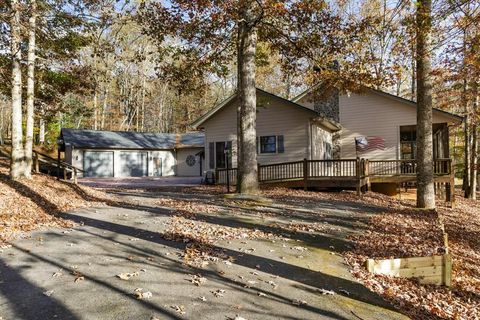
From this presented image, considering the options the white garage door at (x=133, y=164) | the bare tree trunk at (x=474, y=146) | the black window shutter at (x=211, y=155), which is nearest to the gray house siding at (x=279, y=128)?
the black window shutter at (x=211, y=155)

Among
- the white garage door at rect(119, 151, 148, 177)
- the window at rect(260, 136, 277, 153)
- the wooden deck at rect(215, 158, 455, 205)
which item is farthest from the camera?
the white garage door at rect(119, 151, 148, 177)

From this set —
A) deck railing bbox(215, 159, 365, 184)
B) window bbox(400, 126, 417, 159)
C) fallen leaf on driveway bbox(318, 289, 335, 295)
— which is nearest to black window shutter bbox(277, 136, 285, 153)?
deck railing bbox(215, 159, 365, 184)

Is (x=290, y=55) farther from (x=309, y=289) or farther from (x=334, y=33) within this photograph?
(x=309, y=289)

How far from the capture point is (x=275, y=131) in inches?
760

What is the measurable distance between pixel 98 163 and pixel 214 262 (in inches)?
1071

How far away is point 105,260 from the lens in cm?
525

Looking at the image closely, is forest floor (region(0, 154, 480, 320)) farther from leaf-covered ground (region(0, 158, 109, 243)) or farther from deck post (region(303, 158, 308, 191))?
deck post (region(303, 158, 308, 191))

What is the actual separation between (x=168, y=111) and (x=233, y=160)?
103 ft

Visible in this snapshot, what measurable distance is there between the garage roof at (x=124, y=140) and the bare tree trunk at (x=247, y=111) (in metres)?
19.1

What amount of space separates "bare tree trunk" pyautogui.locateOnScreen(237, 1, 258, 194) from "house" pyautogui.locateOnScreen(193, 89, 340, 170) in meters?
4.82

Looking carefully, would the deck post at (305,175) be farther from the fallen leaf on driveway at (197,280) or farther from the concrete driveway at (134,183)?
the fallen leaf on driveway at (197,280)

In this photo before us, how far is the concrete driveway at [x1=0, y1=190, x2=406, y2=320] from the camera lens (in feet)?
12.5

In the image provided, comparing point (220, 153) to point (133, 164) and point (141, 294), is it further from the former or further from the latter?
point (141, 294)

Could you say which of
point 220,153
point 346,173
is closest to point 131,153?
point 220,153
